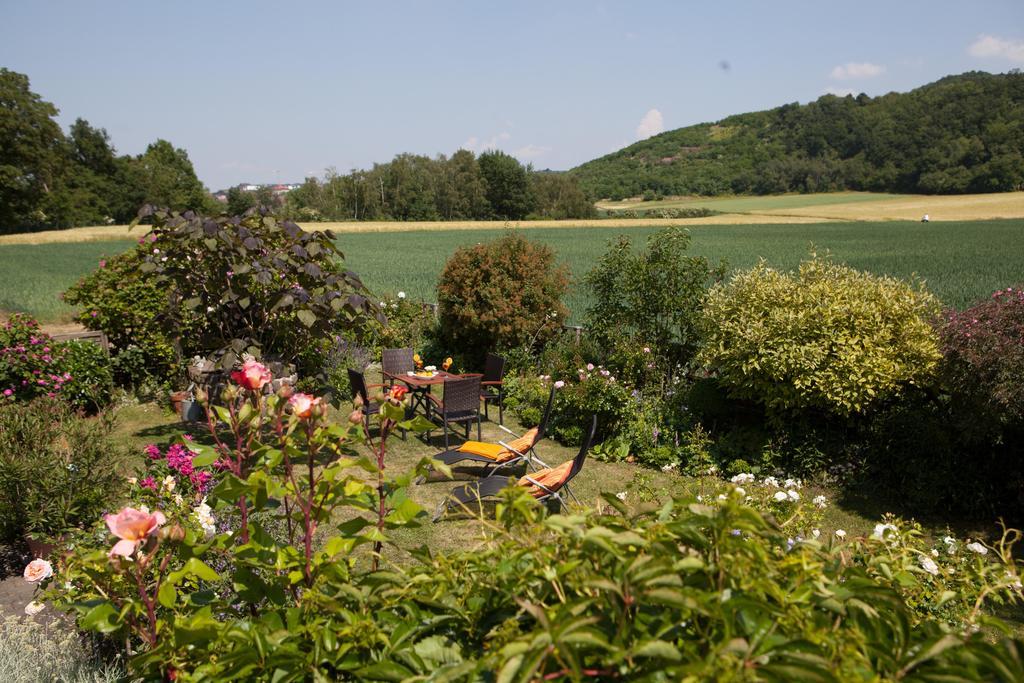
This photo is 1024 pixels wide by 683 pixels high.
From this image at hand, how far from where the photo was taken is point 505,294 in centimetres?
977

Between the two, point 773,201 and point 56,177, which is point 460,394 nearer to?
point 56,177

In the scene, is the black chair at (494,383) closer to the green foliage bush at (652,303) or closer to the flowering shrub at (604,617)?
the green foliage bush at (652,303)

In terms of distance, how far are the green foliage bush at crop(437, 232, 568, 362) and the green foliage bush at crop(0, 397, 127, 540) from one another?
5.74 meters

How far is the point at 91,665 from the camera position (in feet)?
8.93

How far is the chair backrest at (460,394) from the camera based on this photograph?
7148 millimetres

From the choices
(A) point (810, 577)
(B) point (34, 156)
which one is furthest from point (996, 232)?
(B) point (34, 156)

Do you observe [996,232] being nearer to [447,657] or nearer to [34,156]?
[447,657]

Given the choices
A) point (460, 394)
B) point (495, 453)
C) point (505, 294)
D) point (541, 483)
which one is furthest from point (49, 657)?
point (505, 294)

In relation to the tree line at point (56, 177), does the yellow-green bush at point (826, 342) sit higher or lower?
lower

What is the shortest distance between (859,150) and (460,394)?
67111mm

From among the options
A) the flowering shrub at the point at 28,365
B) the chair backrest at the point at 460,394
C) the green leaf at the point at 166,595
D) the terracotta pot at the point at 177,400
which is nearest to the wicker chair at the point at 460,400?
the chair backrest at the point at 460,394

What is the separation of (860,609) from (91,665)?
294cm

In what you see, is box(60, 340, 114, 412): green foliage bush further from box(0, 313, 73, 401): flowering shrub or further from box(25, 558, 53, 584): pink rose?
box(25, 558, 53, 584): pink rose

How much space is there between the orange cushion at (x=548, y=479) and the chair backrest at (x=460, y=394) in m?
1.70
